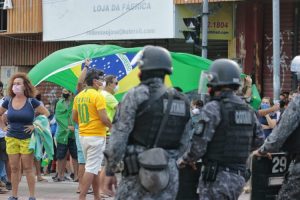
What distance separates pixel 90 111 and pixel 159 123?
175 inches

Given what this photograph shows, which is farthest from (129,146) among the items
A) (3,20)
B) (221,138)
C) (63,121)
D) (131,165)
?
(3,20)

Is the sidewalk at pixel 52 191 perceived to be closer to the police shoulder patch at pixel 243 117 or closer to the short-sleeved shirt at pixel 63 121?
the short-sleeved shirt at pixel 63 121

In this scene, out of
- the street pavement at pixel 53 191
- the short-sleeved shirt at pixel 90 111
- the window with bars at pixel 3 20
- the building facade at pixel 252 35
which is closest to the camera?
the short-sleeved shirt at pixel 90 111

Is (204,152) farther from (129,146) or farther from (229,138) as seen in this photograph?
(129,146)

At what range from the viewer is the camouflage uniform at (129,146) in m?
6.37

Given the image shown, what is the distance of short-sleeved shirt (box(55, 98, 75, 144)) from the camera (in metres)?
15.2

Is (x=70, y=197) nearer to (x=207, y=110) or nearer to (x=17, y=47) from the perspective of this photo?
(x=207, y=110)

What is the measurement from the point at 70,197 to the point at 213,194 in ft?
20.3

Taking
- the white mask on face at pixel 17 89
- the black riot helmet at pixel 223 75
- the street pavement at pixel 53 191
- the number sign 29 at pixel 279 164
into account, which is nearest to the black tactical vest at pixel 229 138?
the black riot helmet at pixel 223 75

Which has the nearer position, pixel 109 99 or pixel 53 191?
pixel 109 99

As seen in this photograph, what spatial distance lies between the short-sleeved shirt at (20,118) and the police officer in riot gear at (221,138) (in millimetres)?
4700

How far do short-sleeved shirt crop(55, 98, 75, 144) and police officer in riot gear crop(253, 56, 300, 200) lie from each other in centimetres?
779

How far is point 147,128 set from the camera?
6461 millimetres

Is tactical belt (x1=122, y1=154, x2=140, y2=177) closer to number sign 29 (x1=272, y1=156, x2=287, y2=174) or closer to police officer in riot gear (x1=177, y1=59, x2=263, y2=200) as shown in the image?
police officer in riot gear (x1=177, y1=59, x2=263, y2=200)
